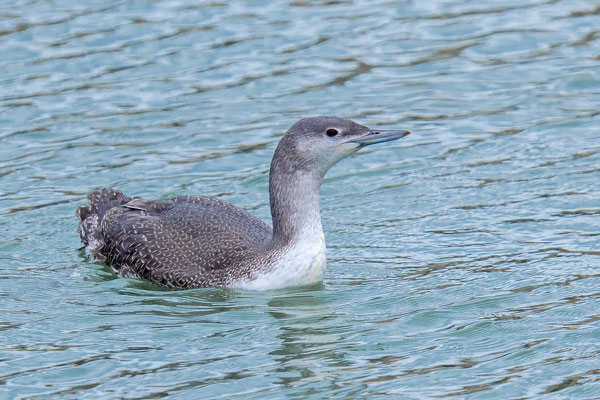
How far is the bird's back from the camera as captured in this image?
31.9ft

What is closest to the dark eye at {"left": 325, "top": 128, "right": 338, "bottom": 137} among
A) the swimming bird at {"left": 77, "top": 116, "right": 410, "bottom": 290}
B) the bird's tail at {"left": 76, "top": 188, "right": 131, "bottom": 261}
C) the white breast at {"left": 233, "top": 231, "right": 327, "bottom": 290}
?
the swimming bird at {"left": 77, "top": 116, "right": 410, "bottom": 290}

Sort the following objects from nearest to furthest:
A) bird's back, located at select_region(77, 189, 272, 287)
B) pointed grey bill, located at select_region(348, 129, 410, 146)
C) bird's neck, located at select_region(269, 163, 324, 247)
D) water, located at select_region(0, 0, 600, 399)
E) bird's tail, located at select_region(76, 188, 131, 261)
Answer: water, located at select_region(0, 0, 600, 399) → pointed grey bill, located at select_region(348, 129, 410, 146) → bird's neck, located at select_region(269, 163, 324, 247) → bird's back, located at select_region(77, 189, 272, 287) → bird's tail, located at select_region(76, 188, 131, 261)

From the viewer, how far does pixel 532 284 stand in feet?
30.6

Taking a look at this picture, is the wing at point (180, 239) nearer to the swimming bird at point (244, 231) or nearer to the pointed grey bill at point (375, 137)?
the swimming bird at point (244, 231)

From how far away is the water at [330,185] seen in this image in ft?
26.7

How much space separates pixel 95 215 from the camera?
35.4ft

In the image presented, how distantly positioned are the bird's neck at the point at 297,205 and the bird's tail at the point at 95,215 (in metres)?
1.70

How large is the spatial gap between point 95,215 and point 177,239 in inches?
42.5

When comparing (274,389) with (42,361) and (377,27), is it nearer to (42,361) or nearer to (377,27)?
(42,361)

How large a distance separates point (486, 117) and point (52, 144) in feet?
13.4

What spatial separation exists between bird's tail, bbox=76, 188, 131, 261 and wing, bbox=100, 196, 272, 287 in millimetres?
108

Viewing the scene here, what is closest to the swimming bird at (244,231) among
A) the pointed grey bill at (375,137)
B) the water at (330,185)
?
the pointed grey bill at (375,137)

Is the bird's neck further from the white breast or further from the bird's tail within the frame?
the bird's tail

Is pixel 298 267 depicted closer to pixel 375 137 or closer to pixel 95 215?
pixel 375 137
